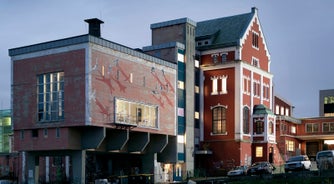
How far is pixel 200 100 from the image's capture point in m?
85.7

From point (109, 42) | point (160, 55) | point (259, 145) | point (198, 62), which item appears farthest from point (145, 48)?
point (259, 145)

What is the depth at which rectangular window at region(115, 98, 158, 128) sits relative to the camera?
6500cm

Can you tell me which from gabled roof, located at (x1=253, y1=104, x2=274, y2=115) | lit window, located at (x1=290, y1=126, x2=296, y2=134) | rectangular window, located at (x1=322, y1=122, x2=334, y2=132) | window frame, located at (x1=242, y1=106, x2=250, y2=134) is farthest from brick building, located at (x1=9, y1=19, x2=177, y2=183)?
rectangular window, located at (x1=322, y1=122, x2=334, y2=132)

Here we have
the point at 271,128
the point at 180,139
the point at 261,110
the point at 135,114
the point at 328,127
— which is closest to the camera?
the point at 135,114

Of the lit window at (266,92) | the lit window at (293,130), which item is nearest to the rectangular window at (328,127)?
the lit window at (293,130)

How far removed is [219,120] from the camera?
84.6 metres

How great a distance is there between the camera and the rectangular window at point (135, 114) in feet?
213

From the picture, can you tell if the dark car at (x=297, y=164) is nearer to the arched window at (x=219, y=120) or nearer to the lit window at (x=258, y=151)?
the arched window at (x=219, y=120)

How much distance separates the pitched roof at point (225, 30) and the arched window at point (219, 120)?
30.8 feet

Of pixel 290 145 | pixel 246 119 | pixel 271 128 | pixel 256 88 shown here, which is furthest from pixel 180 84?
pixel 290 145

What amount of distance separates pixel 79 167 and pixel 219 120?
29.0m

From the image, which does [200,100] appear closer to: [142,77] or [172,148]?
[172,148]

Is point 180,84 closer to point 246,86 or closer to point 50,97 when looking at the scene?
point 246,86

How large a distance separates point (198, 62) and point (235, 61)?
19.2ft
